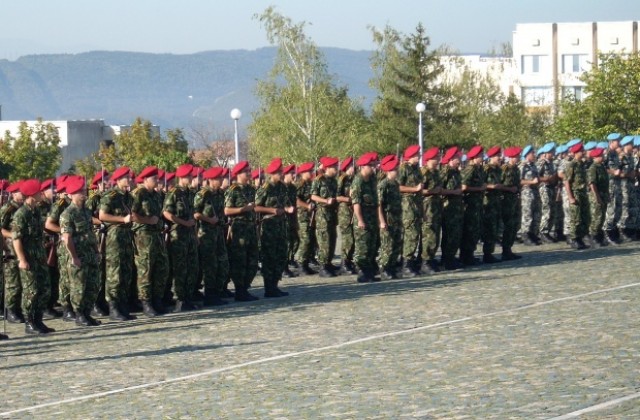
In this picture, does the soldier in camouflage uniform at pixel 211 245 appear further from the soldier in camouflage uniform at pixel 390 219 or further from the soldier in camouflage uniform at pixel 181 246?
the soldier in camouflage uniform at pixel 390 219

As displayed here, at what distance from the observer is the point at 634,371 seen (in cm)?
1111

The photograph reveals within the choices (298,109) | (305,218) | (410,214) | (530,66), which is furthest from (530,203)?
(530,66)

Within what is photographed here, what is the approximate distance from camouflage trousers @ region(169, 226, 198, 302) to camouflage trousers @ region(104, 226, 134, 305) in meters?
0.71

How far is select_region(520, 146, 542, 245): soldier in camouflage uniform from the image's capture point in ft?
84.3

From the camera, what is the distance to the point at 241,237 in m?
18.8

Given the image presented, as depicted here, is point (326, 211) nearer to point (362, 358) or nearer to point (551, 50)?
point (362, 358)

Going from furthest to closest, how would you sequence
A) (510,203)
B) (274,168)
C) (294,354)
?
(510,203), (274,168), (294,354)

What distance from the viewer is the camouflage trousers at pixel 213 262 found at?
1838 cm

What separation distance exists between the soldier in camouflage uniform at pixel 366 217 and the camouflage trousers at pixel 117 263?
4155mm

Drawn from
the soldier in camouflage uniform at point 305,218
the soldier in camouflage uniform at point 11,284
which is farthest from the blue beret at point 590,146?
the soldier in camouflage uniform at point 11,284

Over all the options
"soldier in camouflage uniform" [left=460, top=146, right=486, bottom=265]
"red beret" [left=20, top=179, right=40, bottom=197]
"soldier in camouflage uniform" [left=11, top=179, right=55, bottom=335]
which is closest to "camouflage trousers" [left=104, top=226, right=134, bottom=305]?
"soldier in camouflage uniform" [left=11, top=179, right=55, bottom=335]

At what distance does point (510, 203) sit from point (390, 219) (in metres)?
3.50

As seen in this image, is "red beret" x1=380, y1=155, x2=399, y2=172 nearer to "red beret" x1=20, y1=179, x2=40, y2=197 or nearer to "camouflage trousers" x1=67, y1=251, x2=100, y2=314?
"camouflage trousers" x1=67, y1=251, x2=100, y2=314

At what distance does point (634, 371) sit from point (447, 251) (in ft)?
34.8
